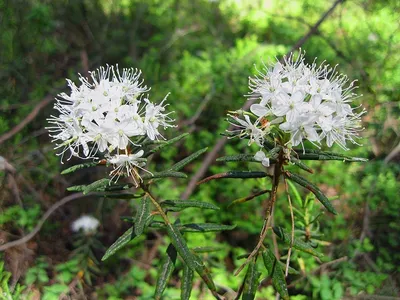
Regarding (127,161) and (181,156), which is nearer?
(127,161)

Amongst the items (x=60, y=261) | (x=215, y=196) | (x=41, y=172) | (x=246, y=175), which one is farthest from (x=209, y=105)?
(x=246, y=175)

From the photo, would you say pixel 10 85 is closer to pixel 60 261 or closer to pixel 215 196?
pixel 60 261

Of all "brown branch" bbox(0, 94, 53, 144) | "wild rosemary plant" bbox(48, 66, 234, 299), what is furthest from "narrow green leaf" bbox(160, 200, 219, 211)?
"brown branch" bbox(0, 94, 53, 144)

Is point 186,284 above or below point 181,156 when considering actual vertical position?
below

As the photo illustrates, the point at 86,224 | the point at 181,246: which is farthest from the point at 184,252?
the point at 86,224

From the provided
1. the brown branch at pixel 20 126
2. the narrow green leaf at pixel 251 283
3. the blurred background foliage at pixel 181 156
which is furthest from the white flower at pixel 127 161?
the brown branch at pixel 20 126

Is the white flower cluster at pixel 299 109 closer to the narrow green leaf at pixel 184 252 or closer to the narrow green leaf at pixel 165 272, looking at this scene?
the narrow green leaf at pixel 184 252

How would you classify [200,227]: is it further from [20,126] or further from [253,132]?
[20,126]
